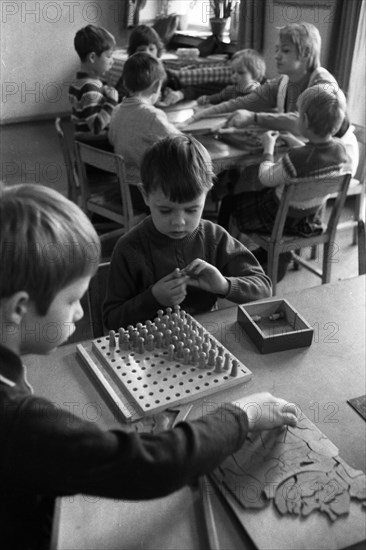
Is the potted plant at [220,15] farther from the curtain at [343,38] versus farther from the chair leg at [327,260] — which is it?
the chair leg at [327,260]

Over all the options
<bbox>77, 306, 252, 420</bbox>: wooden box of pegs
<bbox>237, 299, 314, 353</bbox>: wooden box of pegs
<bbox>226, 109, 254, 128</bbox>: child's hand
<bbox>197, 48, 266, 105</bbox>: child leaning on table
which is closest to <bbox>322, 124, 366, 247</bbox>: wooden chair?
<bbox>226, 109, 254, 128</bbox>: child's hand

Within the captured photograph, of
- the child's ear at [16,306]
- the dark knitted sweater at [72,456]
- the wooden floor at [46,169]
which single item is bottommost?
the wooden floor at [46,169]

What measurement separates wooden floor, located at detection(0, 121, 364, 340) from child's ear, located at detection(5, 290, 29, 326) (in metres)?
2.36

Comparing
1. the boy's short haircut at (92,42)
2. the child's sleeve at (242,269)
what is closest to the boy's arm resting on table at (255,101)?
the boy's short haircut at (92,42)

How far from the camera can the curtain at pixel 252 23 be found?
4.91 m

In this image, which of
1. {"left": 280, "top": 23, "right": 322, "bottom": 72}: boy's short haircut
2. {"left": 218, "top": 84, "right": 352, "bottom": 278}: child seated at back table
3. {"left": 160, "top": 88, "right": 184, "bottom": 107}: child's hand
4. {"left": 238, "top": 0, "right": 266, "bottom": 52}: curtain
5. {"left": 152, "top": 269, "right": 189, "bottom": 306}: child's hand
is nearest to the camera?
{"left": 152, "top": 269, "right": 189, "bottom": 306}: child's hand

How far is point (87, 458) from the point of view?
0.77 metres

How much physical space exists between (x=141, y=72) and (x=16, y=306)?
7.72 feet

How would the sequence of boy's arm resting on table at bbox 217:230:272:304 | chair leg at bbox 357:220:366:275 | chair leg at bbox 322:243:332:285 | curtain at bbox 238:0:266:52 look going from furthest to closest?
1. curtain at bbox 238:0:266:52
2. chair leg at bbox 322:243:332:285
3. chair leg at bbox 357:220:366:275
4. boy's arm resting on table at bbox 217:230:272:304

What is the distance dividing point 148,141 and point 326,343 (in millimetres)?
1888

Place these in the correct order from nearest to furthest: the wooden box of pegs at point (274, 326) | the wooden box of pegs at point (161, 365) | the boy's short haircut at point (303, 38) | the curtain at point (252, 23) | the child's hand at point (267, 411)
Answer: the child's hand at point (267, 411)
the wooden box of pegs at point (161, 365)
the wooden box of pegs at point (274, 326)
the boy's short haircut at point (303, 38)
the curtain at point (252, 23)

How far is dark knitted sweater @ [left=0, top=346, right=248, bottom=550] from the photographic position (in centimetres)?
76

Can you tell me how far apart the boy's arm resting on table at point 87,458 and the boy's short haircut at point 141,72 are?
7.91ft

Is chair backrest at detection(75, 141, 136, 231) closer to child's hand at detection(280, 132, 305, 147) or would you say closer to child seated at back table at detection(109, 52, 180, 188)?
child seated at back table at detection(109, 52, 180, 188)
